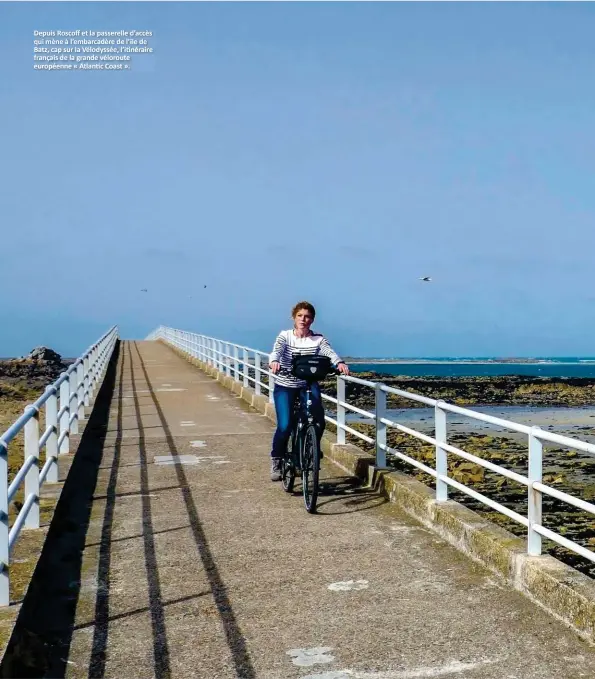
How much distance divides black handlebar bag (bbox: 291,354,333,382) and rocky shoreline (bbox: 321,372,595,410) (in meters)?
32.5

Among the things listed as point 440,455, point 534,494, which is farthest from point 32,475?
point 534,494

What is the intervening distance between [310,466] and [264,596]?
8.30ft

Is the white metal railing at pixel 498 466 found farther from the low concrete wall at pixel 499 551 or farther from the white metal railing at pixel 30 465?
the white metal railing at pixel 30 465

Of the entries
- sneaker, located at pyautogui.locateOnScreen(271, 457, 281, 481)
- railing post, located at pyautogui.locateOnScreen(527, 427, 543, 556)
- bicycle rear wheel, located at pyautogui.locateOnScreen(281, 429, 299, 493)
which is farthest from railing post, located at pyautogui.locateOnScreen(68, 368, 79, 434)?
railing post, located at pyautogui.locateOnScreen(527, 427, 543, 556)

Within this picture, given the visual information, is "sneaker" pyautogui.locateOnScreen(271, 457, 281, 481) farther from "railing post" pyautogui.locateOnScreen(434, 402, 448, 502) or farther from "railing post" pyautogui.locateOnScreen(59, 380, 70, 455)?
"railing post" pyautogui.locateOnScreen(59, 380, 70, 455)

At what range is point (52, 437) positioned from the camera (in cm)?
895

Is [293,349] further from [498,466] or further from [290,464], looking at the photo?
[498,466]

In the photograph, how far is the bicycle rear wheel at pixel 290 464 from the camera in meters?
8.68

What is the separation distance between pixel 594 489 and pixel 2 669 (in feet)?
50.2

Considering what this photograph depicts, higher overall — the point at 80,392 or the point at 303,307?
the point at 303,307

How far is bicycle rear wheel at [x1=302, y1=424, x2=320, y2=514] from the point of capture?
7875 mm

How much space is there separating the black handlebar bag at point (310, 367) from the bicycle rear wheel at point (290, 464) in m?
0.74

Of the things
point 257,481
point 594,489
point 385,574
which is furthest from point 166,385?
Result: point 385,574

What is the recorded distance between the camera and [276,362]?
837 cm
